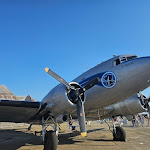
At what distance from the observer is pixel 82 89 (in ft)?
21.8

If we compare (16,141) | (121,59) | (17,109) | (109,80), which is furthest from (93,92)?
(16,141)

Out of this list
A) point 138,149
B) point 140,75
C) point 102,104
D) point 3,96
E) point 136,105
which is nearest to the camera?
point 140,75

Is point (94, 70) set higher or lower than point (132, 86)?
higher

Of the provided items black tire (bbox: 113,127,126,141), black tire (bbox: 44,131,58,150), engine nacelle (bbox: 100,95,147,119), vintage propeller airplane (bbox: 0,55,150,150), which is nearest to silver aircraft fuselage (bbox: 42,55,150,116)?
vintage propeller airplane (bbox: 0,55,150,150)

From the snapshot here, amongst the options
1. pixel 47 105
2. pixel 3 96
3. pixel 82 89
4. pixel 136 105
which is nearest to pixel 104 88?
pixel 82 89

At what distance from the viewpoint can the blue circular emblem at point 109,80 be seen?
6622mm

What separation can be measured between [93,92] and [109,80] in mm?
1052

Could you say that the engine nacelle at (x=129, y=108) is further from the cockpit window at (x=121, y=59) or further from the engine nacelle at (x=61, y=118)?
the cockpit window at (x=121, y=59)

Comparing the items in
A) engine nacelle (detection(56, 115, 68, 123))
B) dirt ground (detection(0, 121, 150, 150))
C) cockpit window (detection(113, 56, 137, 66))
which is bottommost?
dirt ground (detection(0, 121, 150, 150))

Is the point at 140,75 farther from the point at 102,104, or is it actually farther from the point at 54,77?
the point at 54,77

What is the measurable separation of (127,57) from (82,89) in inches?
115

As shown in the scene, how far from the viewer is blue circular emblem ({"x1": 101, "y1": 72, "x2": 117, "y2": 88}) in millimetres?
6622

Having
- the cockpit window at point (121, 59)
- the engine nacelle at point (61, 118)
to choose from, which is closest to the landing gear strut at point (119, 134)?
the engine nacelle at point (61, 118)

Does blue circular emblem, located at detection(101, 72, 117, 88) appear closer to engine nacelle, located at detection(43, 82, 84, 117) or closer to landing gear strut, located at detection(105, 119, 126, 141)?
engine nacelle, located at detection(43, 82, 84, 117)
